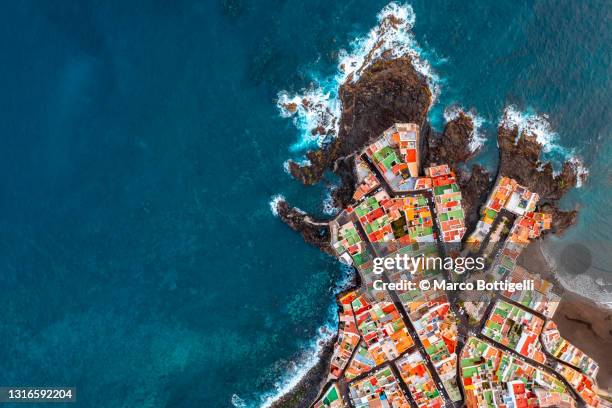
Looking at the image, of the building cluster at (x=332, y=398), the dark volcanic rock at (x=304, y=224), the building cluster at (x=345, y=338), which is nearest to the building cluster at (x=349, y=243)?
the dark volcanic rock at (x=304, y=224)

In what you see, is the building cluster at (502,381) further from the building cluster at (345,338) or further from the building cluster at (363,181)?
the building cluster at (363,181)

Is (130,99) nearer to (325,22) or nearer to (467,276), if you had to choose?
(325,22)

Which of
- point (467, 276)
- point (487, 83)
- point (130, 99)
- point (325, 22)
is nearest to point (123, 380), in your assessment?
point (130, 99)

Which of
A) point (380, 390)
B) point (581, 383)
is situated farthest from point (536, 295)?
point (380, 390)

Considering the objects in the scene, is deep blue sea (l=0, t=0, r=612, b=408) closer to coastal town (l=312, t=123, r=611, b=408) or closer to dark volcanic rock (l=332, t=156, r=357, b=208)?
dark volcanic rock (l=332, t=156, r=357, b=208)

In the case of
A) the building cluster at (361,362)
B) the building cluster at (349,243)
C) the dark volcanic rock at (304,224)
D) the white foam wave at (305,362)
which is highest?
A: the dark volcanic rock at (304,224)
